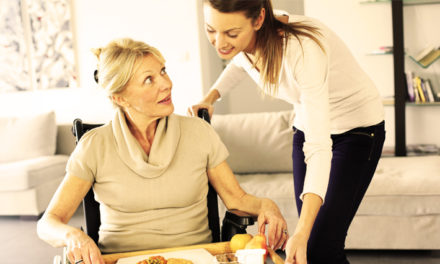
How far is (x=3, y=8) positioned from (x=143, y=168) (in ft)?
14.9

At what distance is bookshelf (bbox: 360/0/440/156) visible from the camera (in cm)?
366

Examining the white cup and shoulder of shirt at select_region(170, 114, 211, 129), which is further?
shoulder of shirt at select_region(170, 114, 211, 129)

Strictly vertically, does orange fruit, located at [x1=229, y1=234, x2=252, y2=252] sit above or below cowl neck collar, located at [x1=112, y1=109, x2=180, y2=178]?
below

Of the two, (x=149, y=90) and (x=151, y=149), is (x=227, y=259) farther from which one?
(x=149, y=90)

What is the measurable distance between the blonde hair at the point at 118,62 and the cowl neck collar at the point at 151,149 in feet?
0.41

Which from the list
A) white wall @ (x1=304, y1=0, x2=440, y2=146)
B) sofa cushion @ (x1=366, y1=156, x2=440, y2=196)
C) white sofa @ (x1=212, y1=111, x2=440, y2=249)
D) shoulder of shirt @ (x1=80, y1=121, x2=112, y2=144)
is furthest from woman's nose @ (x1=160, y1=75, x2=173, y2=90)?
white wall @ (x1=304, y1=0, x2=440, y2=146)

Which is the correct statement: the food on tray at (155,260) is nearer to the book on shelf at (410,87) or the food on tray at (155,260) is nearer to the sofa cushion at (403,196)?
the sofa cushion at (403,196)

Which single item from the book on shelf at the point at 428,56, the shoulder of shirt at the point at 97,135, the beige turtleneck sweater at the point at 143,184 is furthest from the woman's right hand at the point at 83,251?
the book on shelf at the point at 428,56

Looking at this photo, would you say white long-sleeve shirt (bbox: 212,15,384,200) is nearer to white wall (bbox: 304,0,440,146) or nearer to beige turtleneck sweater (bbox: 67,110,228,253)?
beige turtleneck sweater (bbox: 67,110,228,253)

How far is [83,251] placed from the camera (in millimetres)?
1171

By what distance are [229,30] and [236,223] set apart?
0.57m

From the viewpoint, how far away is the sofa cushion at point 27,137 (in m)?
4.51

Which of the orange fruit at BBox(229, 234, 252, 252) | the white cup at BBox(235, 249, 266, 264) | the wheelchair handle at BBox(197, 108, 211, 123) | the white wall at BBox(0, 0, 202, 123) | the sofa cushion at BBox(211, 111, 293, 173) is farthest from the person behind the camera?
the white wall at BBox(0, 0, 202, 123)

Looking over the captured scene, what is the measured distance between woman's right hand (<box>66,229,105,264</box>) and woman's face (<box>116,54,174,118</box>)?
47cm
